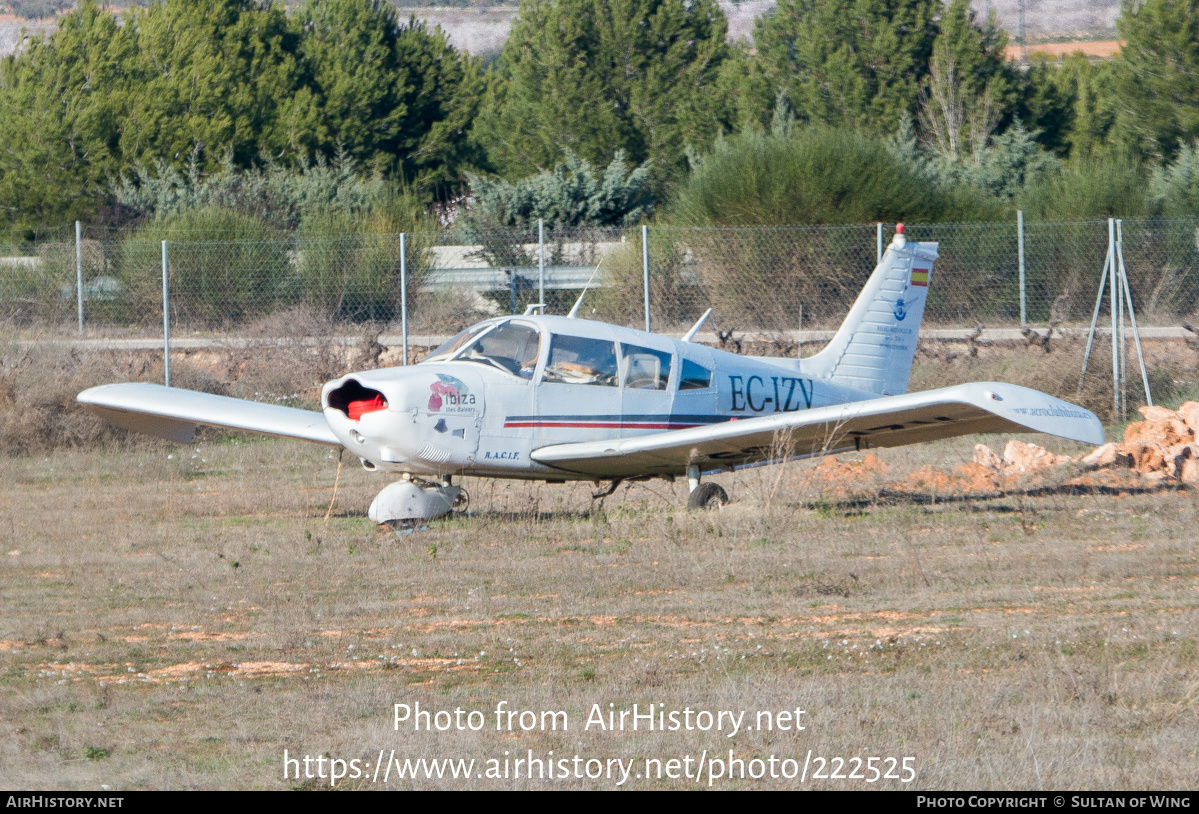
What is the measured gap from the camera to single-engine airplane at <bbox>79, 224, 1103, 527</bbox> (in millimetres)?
9516

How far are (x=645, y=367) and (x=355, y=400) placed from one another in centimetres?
234

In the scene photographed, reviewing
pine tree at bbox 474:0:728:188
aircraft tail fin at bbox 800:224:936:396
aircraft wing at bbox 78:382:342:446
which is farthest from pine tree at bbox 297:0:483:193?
aircraft tail fin at bbox 800:224:936:396

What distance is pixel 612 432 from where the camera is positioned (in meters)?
10.3

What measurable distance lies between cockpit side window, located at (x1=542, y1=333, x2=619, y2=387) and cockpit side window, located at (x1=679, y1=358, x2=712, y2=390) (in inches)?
26.3

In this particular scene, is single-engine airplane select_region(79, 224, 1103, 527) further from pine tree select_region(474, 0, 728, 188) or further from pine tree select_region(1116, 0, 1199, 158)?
pine tree select_region(474, 0, 728, 188)

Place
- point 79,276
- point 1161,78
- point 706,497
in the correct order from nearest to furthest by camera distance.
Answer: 1. point 706,497
2. point 79,276
3. point 1161,78

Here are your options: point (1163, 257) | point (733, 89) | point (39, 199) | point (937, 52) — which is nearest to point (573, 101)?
point (733, 89)

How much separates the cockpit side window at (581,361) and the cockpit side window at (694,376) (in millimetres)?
668

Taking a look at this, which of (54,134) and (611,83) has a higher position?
(611,83)

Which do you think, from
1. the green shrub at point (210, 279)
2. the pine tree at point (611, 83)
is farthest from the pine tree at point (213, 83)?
the green shrub at point (210, 279)

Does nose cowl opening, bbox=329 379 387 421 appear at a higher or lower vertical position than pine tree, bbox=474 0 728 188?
lower

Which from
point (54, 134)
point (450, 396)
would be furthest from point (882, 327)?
point (54, 134)

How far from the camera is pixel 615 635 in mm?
6668

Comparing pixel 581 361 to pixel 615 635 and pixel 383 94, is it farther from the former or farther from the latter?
pixel 383 94
